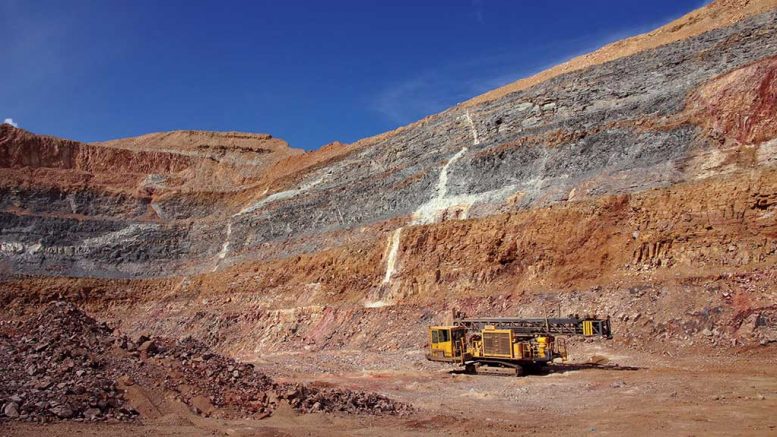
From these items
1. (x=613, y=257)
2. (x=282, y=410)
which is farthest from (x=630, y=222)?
(x=282, y=410)

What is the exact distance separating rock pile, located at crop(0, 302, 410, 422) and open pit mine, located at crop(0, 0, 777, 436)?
0.17 ft

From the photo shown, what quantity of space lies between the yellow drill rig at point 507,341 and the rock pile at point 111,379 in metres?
5.64

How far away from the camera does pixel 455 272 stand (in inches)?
1005

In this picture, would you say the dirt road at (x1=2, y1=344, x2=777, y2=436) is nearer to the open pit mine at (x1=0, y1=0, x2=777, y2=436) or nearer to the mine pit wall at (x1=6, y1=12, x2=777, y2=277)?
the open pit mine at (x1=0, y1=0, x2=777, y2=436)

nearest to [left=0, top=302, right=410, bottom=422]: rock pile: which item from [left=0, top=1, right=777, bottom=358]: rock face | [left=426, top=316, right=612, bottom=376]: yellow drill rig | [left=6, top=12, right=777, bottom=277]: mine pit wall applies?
[left=426, top=316, right=612, bottom=376]: yellow drill rig

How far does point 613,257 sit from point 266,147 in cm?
5535

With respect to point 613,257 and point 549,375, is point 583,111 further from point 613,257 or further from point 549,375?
point 549,375

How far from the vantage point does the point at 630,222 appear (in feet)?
70.0

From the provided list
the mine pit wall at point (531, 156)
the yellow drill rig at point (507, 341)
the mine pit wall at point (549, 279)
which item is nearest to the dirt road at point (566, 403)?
the yellow drill rig at point (507, 341)

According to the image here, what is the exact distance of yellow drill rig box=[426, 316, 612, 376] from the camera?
16.4m

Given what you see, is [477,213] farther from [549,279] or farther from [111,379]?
[111,379]

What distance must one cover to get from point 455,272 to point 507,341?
8.83 m

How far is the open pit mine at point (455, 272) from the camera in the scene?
35.0 feet

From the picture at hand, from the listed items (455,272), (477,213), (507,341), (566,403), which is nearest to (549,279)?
(455,272)
